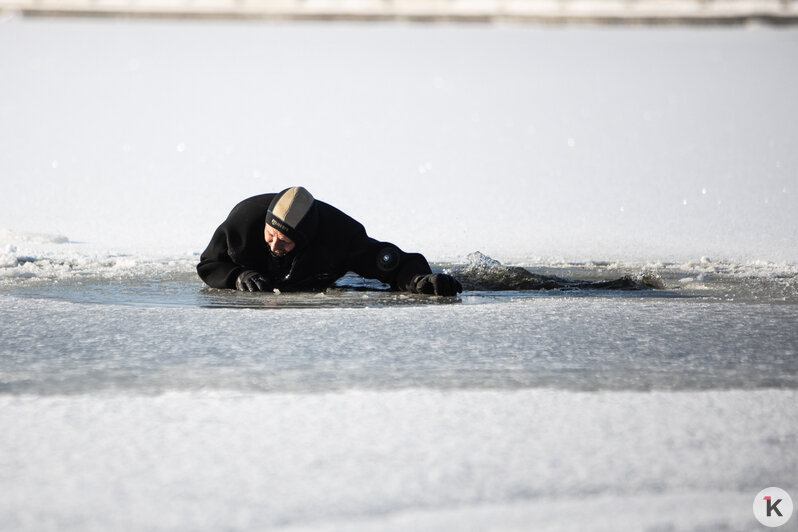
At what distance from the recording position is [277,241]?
378cm

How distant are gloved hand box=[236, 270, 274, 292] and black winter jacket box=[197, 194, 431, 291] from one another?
1.8 inches

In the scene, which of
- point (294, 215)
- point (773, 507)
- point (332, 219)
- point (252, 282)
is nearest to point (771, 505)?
point (773, 507)

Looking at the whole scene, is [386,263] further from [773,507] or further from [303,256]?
[773,507]

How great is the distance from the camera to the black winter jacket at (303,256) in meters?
3.88

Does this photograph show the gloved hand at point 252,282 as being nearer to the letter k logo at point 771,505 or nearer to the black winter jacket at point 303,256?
the black winter jacket at point 303,256

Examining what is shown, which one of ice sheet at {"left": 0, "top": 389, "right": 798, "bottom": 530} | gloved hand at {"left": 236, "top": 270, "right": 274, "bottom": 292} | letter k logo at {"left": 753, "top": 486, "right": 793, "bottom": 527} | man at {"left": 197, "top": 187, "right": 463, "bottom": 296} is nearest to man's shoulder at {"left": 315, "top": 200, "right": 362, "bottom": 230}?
man at {"left": 197, "top": 187, "right": 463, "bottom": 296}

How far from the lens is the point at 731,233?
5.83 meters

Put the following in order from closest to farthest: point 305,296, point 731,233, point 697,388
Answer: point 697,388 < point 305,296 < point 731,233

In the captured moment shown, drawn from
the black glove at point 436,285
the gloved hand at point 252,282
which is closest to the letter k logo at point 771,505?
the black glove at point 436,285

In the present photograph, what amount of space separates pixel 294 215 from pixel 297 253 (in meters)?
0.25

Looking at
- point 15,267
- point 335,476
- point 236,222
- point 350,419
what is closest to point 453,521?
point 335,476

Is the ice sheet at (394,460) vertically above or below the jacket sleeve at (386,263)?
below

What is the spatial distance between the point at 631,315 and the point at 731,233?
10.4 ft

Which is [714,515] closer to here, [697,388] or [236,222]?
[697,388]
